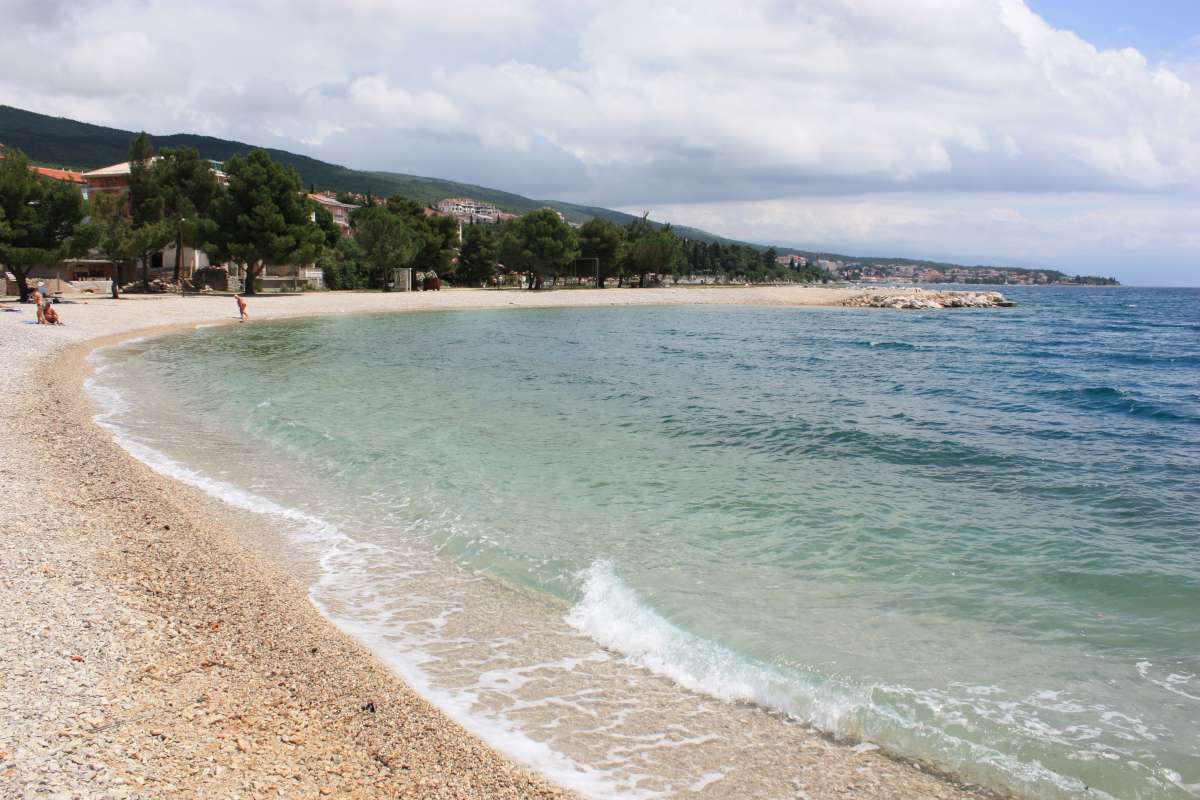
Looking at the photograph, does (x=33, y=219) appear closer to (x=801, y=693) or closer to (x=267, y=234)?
(x=267, y=234)

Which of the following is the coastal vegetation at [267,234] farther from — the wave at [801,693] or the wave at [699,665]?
the wave at [801,693]

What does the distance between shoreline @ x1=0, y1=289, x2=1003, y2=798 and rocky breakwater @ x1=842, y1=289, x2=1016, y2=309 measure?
79.9 metres

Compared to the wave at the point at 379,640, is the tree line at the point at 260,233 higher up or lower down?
higher up

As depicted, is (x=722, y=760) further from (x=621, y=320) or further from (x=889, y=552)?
(x=621, y=320)

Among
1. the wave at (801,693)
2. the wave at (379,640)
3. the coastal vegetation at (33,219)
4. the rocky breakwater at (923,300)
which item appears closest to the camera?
the wave at (379,640)

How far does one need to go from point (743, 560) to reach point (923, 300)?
80849 millimetres

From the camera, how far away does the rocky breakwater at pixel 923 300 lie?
79.8 metres

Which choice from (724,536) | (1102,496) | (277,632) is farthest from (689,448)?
(277,632)

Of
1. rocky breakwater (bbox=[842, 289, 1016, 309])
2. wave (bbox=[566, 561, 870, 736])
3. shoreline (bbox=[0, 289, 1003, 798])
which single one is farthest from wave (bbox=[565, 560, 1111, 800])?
rocky breakwater (bbox=[842, 289, 1016, 309])

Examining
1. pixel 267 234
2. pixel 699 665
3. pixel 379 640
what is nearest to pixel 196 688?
pixel 379 640

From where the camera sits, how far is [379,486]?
35.3ft

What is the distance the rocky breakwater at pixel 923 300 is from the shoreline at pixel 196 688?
3145 inches

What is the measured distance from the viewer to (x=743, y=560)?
7996mm

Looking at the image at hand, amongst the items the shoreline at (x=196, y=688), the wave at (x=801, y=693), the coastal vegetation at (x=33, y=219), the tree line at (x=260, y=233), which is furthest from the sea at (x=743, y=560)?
the tree line at (x=260, y=233)
